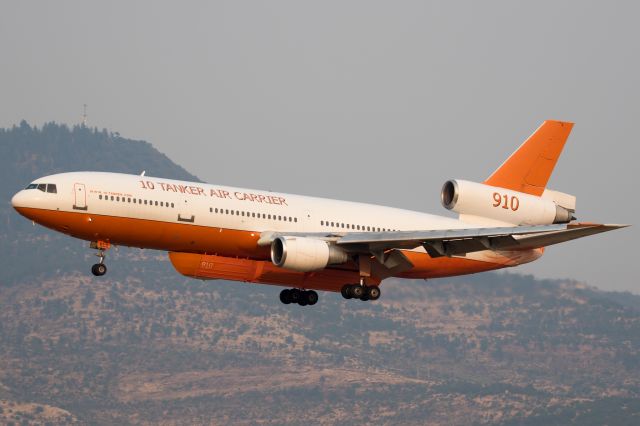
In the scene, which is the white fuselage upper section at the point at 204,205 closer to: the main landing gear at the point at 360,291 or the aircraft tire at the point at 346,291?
the aircraft tire at the point at 346,291

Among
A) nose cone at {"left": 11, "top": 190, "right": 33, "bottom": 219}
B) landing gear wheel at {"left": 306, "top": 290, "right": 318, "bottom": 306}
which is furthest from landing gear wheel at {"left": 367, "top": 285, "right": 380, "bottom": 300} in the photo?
nose cone at {"left": 11, "top": 190, "right": 33, "bottom": 219}

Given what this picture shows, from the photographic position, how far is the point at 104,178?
59781 mm

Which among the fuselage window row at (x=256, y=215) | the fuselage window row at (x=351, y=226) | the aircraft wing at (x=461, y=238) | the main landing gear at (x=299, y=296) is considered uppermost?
the fuselage window row at (x=256, y=215)

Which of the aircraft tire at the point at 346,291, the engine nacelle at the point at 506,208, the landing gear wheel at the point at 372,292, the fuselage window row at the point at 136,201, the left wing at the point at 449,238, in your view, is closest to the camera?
the fuselage window row at the point at 136,201

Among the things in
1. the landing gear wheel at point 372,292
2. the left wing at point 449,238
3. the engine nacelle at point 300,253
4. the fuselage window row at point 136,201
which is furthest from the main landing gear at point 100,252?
the landing gear wheel at point 372,292

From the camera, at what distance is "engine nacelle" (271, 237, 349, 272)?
2379 inches

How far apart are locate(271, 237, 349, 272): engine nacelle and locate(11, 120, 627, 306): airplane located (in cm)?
5

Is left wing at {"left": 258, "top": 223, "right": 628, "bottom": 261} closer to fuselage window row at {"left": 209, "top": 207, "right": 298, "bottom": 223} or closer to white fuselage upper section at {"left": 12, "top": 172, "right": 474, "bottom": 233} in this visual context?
fuselage window row at {"left": 209, "top": 207, "right": 298, "bottom": 223}

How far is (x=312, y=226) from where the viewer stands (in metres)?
64.7

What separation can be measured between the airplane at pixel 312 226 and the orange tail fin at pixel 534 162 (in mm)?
54

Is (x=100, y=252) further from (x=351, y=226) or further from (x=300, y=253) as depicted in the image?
(x=351, y=226)

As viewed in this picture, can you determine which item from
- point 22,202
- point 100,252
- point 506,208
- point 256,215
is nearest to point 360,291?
point 256,215

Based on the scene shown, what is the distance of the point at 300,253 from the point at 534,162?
16844 mm

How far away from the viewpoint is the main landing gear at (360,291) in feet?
212
